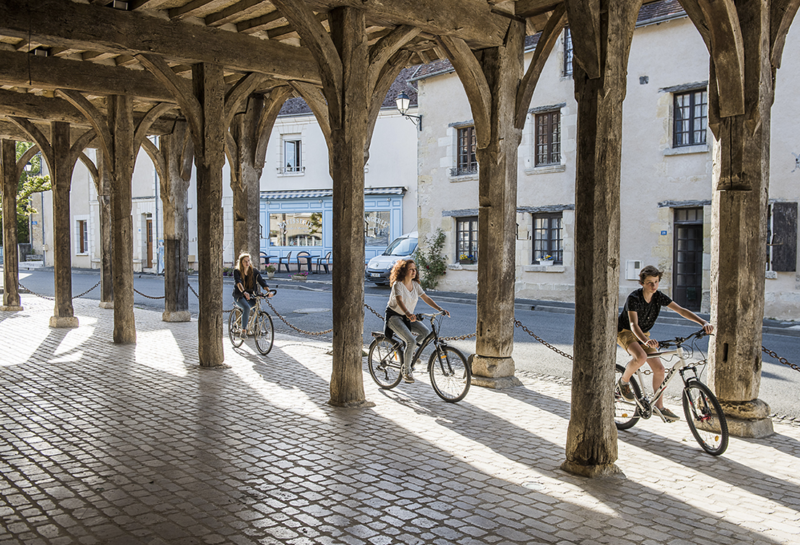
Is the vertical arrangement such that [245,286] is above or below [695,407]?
above

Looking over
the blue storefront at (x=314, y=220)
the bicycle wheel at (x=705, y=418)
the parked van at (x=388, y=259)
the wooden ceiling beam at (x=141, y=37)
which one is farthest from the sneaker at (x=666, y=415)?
the blue storefront at (x=314, y=220)

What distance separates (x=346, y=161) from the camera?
6906mm

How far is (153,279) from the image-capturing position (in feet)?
91.2

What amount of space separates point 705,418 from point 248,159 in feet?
28.9

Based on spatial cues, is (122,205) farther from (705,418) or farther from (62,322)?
(705,418)

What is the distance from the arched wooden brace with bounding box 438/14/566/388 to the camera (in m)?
8.18

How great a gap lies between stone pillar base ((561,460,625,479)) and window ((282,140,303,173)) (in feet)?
93.5

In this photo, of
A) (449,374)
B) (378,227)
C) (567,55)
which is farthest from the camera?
(378,227)

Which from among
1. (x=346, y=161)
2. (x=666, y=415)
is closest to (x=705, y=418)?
(x=666, y=415)

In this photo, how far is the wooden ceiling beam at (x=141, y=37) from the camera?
749 cm

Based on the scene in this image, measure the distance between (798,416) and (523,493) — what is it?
3780mm

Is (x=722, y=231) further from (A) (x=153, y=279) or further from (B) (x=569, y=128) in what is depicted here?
(A) (x=153, y=279)

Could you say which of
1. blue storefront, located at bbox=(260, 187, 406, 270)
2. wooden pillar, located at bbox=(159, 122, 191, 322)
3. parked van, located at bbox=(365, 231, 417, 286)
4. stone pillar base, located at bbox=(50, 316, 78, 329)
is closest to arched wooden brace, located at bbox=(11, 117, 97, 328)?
stone pillar base, located at bbox=(50, 316, 78, 329)

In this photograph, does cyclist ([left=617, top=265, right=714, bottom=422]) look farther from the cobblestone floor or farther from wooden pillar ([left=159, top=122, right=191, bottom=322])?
wooden pillar ([left=159, top=122, right=191, bottom=322])
